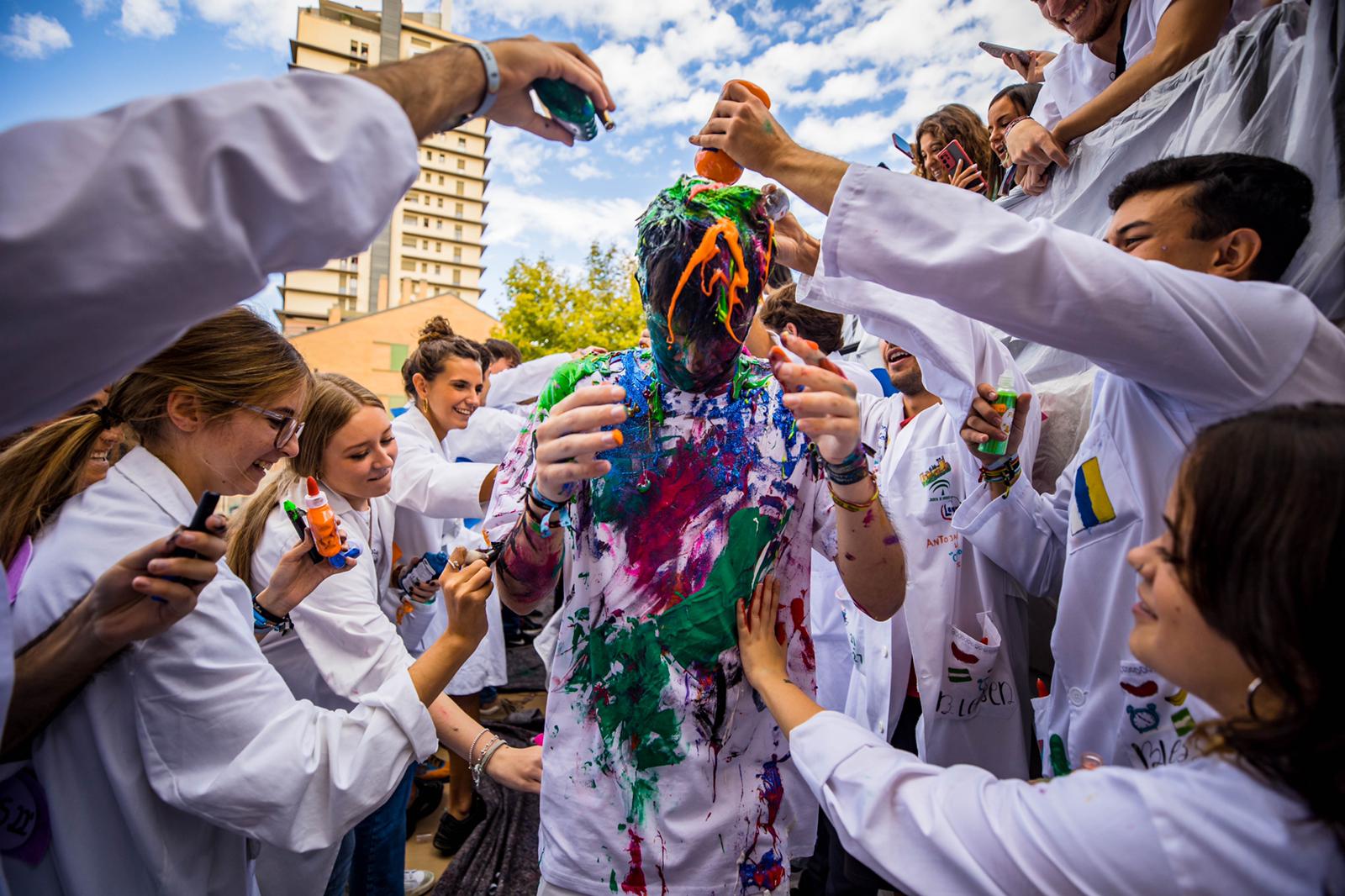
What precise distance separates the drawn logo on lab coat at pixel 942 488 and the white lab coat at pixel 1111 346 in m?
0.83

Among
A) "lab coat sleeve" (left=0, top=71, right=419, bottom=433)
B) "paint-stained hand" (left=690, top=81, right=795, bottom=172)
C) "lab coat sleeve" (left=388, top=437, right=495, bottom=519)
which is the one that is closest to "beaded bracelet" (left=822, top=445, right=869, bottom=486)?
"paint-stained hand" (left=690, top=81, right=795, bottom=172)

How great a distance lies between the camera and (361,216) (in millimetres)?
1091

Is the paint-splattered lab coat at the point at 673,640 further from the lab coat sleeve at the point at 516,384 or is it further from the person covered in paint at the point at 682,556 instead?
the lab coat sleeve at the point at 516,384

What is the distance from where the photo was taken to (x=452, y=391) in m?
4.54

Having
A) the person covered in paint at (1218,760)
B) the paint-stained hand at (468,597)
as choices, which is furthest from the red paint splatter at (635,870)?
the paint-stained hand at (468,597)

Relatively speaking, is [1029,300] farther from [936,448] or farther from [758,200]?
[936,448]

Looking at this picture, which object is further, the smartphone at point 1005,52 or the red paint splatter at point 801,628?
the smartphone at point 1005,52

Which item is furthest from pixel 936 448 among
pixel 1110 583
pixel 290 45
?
pixel 290 45

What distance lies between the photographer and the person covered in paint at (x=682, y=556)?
61.2 inches

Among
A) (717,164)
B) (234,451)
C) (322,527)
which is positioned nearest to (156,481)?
(234,451)

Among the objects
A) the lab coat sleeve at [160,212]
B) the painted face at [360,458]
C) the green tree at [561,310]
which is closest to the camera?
the lab coat sleeve at [160,212]

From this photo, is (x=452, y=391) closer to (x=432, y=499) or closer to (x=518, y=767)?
(x=432, y=499)

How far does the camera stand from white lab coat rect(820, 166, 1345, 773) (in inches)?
55.6

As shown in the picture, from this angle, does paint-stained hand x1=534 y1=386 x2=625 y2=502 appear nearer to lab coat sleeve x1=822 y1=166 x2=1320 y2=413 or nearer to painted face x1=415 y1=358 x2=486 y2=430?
lab coat sleeve x1=822 y1=166 x2=1320 y2=413
